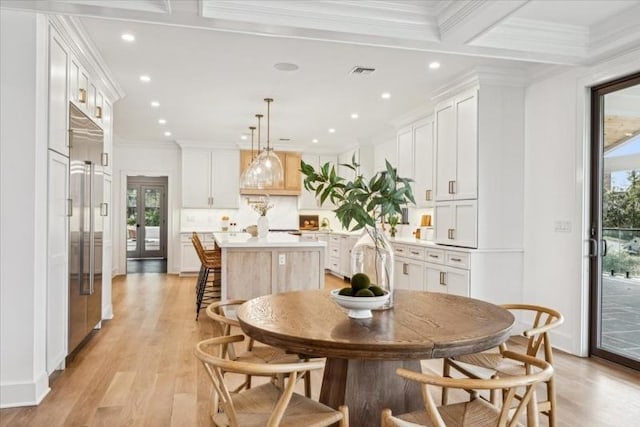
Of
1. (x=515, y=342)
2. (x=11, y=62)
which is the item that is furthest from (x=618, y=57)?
(x=11, y=62)

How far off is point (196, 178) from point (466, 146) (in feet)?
19.3

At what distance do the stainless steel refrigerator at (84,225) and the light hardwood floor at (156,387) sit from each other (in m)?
0.34

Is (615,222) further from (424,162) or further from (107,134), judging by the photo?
(107,134)

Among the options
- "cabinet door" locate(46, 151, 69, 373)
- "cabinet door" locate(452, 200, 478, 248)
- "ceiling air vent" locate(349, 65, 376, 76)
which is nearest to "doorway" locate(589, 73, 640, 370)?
"cabinet door" locate(452, 200, 478, 248)

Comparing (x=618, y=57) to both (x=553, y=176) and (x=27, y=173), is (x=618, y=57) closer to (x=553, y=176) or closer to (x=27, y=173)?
(x=553, y=176)

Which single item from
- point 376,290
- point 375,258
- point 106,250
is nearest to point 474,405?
point 376,290

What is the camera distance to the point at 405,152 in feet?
21.6

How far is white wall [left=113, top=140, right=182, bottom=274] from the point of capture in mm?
8719

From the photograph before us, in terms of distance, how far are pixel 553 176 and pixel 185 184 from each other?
6.80 meters

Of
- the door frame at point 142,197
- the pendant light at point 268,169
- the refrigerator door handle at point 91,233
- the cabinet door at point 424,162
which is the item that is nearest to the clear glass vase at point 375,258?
the refrigerator door handle at point 91,233

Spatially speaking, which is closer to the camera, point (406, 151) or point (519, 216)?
point (519, 216)

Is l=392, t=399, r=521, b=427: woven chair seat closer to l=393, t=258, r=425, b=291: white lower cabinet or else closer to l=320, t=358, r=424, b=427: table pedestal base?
l=320, t=358, r=424, b=427: table pedestal base

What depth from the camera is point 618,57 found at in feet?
11.9

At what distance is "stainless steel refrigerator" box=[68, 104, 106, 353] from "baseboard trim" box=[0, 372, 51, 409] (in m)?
0.69
